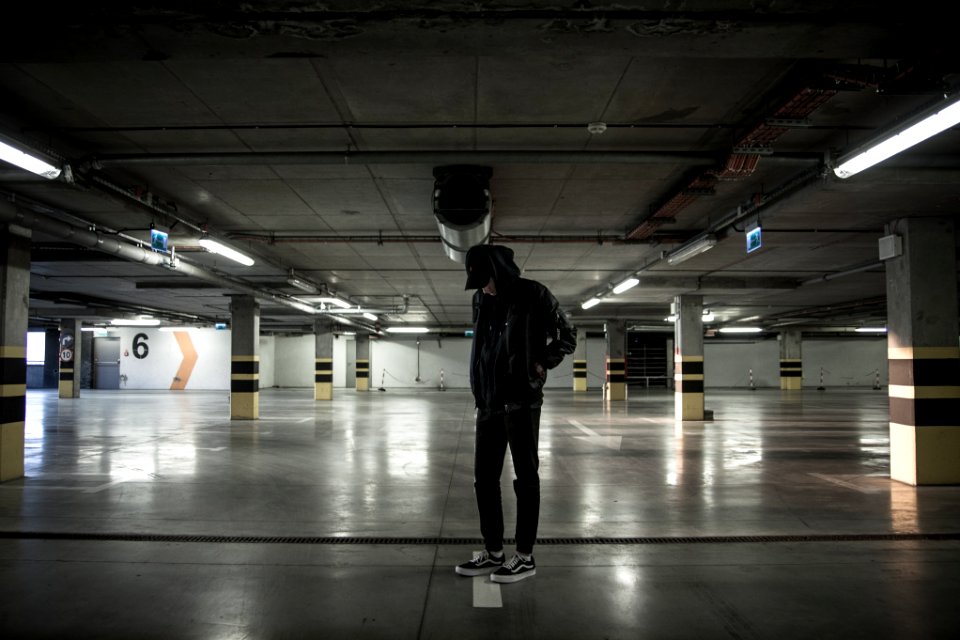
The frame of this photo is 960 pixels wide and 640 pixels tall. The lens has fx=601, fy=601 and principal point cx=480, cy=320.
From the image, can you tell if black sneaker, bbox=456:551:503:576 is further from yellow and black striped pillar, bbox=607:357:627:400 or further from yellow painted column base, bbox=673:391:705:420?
yellow and black striped pillar, bbox=607:357:627:400

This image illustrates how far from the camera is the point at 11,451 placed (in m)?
6.66

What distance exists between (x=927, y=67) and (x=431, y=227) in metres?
5.98

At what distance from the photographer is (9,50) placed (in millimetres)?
2910

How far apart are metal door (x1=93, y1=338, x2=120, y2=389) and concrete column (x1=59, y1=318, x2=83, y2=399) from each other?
8887 mm

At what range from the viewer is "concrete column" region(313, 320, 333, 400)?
22938 millimetres

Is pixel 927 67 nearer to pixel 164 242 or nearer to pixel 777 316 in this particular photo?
pixel 164 242

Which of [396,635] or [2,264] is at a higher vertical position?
[2,264]

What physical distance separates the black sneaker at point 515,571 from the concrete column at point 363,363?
2787 centimetres

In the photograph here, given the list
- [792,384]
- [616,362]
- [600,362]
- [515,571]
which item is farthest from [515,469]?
[600,362]

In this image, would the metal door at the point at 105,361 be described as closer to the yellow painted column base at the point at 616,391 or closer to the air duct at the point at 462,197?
the yellow painted column base at the point at 616,391

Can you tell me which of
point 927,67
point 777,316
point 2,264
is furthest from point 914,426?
point 777,316

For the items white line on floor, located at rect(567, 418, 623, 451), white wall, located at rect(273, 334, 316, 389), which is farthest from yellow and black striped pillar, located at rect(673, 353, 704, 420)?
white wall, located at rect(273, 334, 316, 389)

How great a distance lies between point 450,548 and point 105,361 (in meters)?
34.5

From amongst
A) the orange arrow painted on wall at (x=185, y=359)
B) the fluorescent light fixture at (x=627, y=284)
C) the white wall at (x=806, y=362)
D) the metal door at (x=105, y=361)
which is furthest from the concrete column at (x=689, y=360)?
the metal door at (x=105, y=361)
